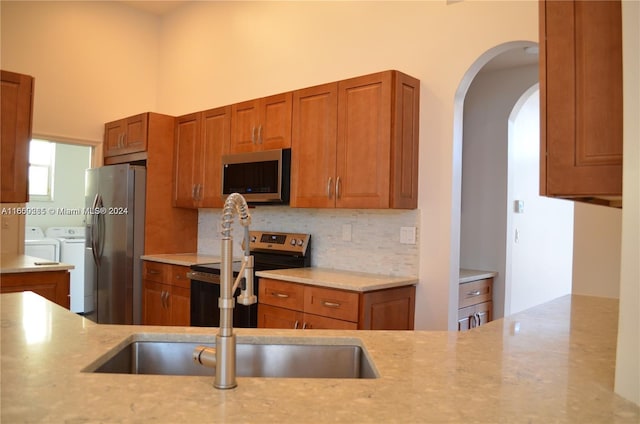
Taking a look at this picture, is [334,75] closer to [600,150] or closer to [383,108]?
[383,108]

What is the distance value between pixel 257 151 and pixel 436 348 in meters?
2.57

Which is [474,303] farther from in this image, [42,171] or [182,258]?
[42,171]

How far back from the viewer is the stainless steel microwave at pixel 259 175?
11.2ft

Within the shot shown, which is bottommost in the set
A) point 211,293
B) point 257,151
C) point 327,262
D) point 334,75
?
point 211,293

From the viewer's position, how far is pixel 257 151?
362 cm

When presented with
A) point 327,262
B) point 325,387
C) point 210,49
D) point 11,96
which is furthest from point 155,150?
point 325,387

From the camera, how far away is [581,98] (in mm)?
1087

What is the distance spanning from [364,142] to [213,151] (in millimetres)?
1618

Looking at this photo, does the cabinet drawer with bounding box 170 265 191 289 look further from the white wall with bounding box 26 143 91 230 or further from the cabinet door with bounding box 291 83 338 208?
the white wall with bounding box 26 143 91 230

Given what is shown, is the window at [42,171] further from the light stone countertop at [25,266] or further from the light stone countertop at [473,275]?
the light stone countertop at [473,275]

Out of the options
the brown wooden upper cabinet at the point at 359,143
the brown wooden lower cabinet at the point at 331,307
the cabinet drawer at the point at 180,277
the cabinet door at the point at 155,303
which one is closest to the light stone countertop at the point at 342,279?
the brown wooden lower cabinet at the point at 331,307

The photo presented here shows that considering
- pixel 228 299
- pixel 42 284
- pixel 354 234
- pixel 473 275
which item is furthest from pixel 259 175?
pixel 228 299

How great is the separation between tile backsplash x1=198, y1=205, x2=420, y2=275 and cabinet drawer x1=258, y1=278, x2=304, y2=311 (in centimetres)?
58

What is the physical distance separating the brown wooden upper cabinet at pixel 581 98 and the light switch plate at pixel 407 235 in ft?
6.34
